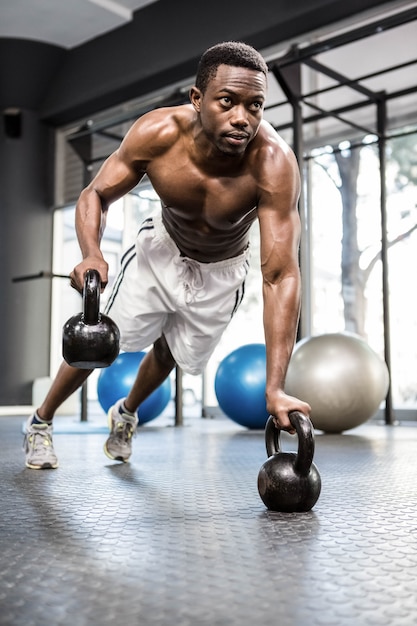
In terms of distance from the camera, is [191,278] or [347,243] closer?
[191,278]

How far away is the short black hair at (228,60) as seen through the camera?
5.10ft

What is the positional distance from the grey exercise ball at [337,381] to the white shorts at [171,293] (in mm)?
1538

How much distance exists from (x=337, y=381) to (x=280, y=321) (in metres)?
2.14

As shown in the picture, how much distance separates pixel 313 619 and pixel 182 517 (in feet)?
2.19

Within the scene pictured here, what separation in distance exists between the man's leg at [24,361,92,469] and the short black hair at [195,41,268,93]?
1.01 m

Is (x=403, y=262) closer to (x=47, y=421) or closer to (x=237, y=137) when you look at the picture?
(x=47, y=421)

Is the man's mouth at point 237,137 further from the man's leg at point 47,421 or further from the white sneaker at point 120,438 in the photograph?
the white sneaker at point 120,438

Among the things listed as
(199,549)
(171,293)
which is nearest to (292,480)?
(199,549)

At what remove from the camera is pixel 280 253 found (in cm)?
170

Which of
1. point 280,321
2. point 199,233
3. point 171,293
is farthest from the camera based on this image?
point 171,293

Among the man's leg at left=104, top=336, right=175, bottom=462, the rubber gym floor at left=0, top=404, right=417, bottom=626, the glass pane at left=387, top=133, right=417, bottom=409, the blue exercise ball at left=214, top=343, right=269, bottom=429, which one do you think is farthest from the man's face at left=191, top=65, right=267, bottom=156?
the glass pane at left=387, top=133, right=417, bottom=409

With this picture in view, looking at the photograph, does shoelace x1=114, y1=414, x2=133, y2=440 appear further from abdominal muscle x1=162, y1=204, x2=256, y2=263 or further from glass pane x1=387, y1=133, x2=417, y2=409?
glass pane x1=387, y1=133, x2=417, y2=409

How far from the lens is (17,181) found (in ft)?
22.4

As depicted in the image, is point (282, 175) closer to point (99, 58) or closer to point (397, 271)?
point (397, 271)
